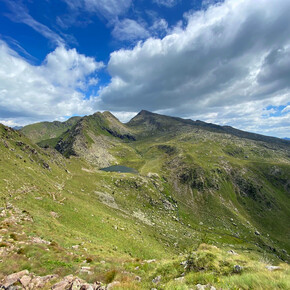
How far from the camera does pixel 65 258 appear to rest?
1662cm

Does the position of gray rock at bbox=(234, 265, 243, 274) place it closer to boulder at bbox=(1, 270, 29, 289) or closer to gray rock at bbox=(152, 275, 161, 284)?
gray rock at bbox=(152, 275, 161, 284)

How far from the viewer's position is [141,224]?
65000mm

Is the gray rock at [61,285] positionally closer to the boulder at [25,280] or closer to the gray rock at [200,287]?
the boulder at [25,280]

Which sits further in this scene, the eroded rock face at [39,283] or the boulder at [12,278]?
the boulder at [12,278]

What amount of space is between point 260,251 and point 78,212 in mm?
105993

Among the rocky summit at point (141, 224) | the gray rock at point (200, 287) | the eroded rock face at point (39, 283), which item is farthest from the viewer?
the rocky summit at point (141, 224)

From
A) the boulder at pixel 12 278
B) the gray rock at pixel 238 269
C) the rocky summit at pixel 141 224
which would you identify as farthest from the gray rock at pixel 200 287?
the boulder at pixel 12 278

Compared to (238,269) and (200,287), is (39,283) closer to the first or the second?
(200,287)

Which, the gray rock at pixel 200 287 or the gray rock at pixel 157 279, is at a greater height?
the gray rock at pixel 200 287

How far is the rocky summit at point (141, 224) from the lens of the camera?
1177cm

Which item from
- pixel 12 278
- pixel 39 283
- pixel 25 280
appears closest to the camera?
pixel 39 283

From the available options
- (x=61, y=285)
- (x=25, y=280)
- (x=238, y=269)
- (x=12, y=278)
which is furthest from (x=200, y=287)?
(x=12, y=278)

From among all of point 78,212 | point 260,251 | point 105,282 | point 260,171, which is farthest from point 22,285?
point 260,171

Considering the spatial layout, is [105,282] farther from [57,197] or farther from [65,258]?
[57,197]
